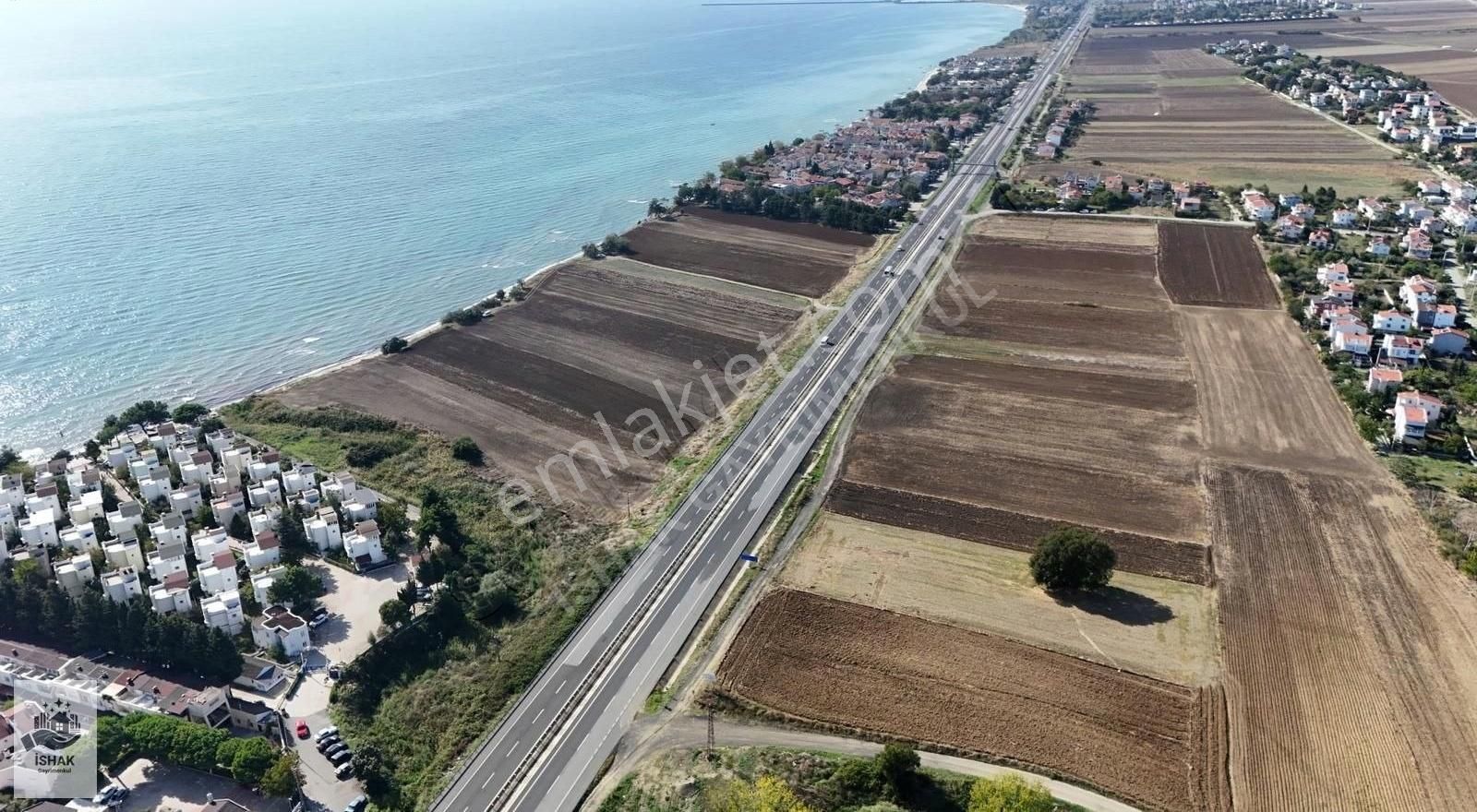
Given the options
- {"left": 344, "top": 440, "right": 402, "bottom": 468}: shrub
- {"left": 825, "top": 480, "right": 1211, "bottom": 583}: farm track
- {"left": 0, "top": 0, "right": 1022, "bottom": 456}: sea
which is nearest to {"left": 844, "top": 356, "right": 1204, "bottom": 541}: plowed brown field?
{"left": 825, "top": 480, "right": 1211, "bottom": 583}: farm track

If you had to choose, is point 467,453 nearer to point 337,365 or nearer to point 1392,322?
point 337,365

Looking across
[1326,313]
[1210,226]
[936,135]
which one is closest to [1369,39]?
[936,135]

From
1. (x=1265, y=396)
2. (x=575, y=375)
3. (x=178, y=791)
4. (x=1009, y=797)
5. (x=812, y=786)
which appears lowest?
(x=812, y=786)

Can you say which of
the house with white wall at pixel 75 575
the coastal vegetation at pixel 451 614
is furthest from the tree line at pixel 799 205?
the house with white wall at pixel 75 575

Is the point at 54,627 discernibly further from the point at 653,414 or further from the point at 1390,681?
the point at 1390,681

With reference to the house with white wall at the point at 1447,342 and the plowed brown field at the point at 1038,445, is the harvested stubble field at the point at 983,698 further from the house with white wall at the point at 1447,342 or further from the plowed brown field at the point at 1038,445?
the house with white wall at the point at 1447,342

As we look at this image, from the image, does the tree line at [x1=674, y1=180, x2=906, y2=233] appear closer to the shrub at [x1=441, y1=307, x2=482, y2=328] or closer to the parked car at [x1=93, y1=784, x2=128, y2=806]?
the shrub at [x1=441, y1=307, x2=482, y2=328]

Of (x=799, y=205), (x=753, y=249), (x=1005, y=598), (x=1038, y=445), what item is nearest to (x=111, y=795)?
(x=1005, y=598)
